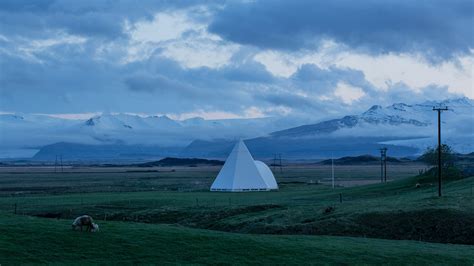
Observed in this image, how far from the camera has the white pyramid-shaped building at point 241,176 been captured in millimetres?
79062

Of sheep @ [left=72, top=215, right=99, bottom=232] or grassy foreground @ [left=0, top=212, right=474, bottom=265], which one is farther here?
sheep @ [left=72, top=215, right=99, bottom=232]

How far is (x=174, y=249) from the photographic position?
Result: 956 inches

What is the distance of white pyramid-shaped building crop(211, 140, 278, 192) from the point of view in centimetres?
7906

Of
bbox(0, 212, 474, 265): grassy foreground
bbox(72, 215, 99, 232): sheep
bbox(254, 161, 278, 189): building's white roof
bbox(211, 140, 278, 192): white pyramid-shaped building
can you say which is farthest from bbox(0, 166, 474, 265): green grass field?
bbox(254, 161, 278, 189): building's white roof

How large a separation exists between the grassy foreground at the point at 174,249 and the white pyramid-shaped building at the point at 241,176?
50.2 m

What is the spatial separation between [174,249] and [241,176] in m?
55.5

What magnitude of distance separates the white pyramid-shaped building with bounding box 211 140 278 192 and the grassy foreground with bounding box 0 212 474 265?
50.2 m

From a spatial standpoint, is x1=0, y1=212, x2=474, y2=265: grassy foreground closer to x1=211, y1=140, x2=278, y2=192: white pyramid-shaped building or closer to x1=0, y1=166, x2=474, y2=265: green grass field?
x1=0, y1=166, x2=474, y2=265: green grass field

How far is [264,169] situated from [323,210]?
40.0 m

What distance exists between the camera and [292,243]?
2716 cm

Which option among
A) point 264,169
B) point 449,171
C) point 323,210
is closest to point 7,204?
point 323,210

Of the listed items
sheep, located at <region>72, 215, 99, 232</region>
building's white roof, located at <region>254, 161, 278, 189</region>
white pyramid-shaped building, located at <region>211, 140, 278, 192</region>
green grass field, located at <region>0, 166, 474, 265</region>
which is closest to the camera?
green grass field, located at <region>0, 166, 474, 265</region>

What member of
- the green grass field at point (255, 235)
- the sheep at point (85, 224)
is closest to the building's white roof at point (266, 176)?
the green grass field at point (255, 235)

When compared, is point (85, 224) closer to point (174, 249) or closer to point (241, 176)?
point (174, 249)
